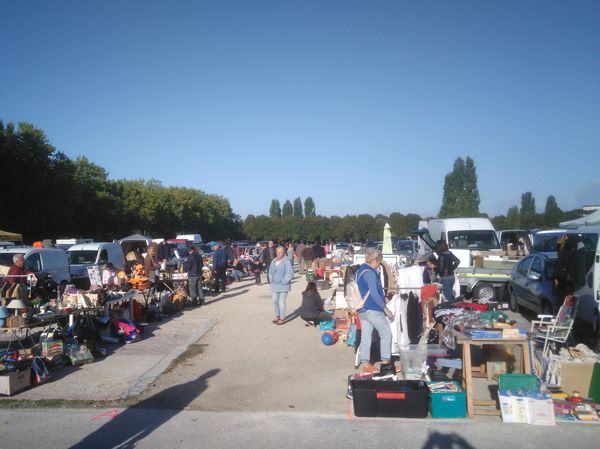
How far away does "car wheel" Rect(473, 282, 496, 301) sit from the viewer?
1412 centimetres

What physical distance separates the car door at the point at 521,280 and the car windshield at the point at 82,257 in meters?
15.3

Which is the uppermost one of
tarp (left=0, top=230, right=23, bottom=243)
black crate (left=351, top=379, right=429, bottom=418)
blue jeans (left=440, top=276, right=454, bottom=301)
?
tarp (left=0, top=230, right=23, bottom=243)

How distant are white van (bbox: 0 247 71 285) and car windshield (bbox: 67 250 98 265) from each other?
245 centimetres

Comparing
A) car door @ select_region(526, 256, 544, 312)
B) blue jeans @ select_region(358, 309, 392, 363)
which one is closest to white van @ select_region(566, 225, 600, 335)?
car door @ select_region(526, 256, 544, 312)

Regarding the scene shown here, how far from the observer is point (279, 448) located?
15.3 ft

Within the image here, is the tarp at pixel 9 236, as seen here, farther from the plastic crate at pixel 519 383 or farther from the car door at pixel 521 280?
the plastic crate at pixel 519 383

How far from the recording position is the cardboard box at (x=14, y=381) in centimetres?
635

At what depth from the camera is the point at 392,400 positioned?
5332 mm

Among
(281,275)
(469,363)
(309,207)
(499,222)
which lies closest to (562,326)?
(469,363)

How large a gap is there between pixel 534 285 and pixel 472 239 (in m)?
8.21

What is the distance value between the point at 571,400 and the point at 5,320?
8.80 metres

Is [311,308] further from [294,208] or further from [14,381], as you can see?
[294,208]

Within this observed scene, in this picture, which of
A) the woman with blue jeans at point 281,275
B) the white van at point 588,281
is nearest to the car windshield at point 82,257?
the woman with blue jeans at point 281,275

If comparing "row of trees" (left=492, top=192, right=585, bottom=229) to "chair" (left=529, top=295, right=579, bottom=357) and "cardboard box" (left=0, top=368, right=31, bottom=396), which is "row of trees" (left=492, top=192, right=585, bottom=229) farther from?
"cardboard box" (left=0, top=368, right=31, bottom=396)
